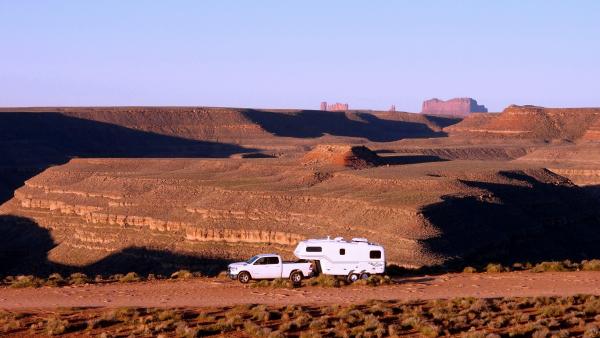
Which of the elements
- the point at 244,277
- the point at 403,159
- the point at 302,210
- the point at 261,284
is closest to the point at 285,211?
the point at 302,210

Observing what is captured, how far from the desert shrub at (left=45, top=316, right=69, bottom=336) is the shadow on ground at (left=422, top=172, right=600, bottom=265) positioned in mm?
30118

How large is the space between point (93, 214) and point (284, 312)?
53704 mm

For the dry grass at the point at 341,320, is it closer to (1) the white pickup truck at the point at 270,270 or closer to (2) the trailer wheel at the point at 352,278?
(2) the trailer wheel at the point at 352,278

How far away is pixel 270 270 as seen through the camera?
112 feet

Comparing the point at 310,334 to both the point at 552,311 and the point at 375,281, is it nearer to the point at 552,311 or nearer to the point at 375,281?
the point at 552,311

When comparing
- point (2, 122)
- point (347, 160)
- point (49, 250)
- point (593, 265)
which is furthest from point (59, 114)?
point (593, 265)

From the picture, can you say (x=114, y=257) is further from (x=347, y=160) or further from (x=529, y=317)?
(x=529, y=317)

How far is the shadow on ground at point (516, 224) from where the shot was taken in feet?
191

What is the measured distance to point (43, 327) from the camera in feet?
87.4

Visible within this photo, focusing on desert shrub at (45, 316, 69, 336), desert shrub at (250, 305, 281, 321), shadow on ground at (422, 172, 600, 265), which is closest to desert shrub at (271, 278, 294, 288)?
desert shrub at (250, 305, 281, 321)

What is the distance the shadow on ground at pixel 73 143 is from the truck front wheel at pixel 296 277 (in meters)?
105

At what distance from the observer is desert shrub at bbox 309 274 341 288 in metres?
33.3

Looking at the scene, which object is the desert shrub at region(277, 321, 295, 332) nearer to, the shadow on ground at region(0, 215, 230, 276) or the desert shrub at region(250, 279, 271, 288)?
the desert shrub at region(250, 279, 271, 288)

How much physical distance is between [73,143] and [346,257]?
139843 millimetres
